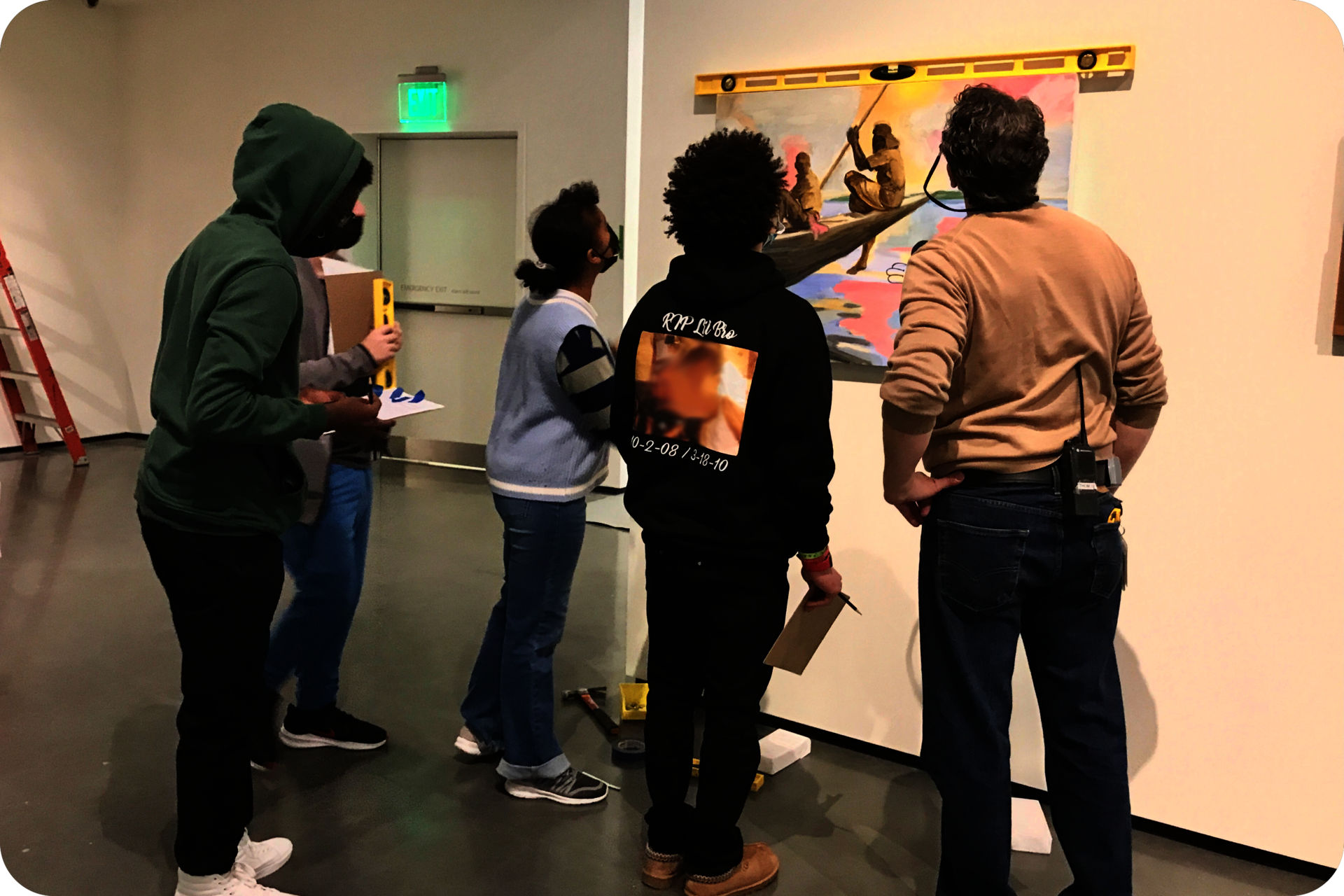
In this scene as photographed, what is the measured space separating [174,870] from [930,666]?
169 centimetres

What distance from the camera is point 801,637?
6.93ft

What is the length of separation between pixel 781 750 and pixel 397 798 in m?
1.02

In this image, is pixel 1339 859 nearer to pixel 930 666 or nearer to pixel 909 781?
pixel 909 781

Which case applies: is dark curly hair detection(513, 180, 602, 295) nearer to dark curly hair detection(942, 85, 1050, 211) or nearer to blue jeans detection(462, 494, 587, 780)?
blue jeans detection(462, 494, 587, 780)

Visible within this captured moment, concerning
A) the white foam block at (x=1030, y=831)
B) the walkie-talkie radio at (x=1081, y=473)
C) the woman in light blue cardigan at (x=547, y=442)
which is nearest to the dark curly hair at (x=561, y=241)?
the woman in light blue cardigan at (x=547, y=442)

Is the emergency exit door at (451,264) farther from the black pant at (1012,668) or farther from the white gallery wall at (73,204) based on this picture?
the black pant at (1012,668)

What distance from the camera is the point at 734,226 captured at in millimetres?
1985

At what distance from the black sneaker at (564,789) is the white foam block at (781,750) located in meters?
0.45

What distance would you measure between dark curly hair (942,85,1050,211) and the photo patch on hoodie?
50 cm

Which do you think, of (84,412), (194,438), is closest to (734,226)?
(194,438)

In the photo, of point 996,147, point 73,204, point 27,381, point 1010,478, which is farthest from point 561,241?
point 73,204

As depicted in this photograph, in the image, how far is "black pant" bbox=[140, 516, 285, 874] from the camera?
6.11 ft

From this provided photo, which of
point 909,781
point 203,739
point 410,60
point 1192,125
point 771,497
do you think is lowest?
point 909,781

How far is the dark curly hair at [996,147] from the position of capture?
1.78 metres
